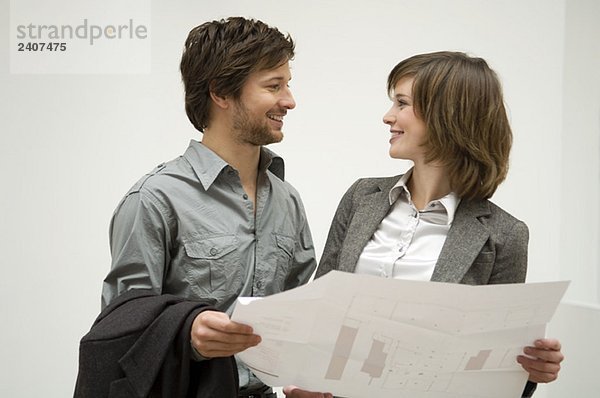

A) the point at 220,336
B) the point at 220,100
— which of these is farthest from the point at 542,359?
the point at 220,100

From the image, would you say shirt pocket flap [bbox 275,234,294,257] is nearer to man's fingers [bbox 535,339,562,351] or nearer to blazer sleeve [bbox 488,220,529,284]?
blazer sleeve [bbox 488,220,529,284]

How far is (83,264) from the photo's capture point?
9.43 ft

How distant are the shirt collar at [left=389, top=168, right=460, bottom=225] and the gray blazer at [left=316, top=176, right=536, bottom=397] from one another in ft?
0.04

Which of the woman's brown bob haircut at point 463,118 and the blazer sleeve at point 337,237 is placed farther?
the blazer sleeve at point 337,237

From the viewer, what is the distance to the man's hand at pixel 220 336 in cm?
119

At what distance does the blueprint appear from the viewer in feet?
3.83

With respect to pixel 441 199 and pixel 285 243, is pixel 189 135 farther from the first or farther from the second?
pixel 441 199

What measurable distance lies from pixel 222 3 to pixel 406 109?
1.41m

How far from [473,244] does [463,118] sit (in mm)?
269

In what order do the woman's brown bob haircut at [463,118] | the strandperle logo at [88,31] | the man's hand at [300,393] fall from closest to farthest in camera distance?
the man's hand at [300,393] → the woman's brown bob haircut at [463,118] → the strandperle logo at [88,31]

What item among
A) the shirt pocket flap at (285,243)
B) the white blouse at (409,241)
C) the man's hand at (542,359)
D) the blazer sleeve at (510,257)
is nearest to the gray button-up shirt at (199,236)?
the shirt pocket flap at (285,243)

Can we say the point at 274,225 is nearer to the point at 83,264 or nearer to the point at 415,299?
the point at 415,299

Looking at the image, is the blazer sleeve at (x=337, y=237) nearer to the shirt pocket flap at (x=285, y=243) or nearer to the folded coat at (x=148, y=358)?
the shirt pocket flap at (x=285, y=243)

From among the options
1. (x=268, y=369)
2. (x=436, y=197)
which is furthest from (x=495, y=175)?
(x=268, y=369)
